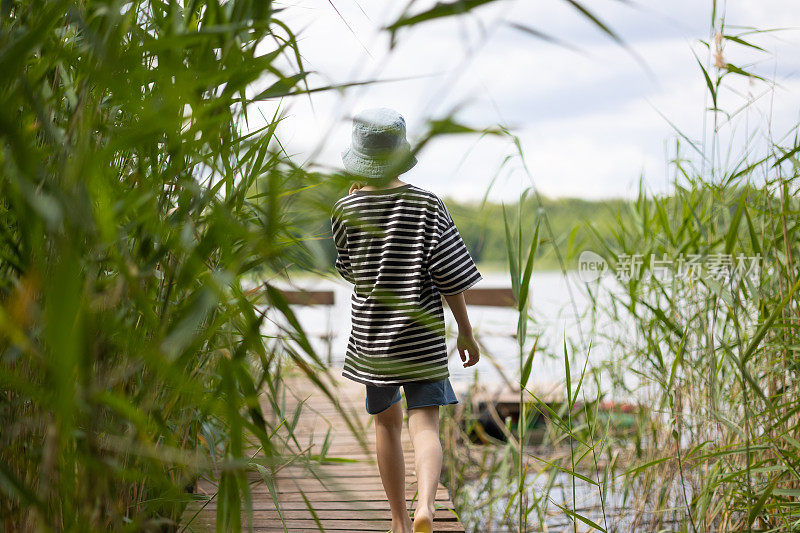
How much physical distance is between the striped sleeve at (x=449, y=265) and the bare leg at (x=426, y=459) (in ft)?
1.05

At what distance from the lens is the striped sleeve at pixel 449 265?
1.76 m

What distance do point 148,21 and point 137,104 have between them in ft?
1.39

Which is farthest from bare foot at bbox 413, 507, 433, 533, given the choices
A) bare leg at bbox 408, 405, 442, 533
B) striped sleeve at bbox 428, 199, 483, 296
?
striped sleeve at bbox 428, 199, 483, 296

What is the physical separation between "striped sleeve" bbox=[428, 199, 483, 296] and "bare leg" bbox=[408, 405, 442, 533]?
32 centimetres

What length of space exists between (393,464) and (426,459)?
84mm

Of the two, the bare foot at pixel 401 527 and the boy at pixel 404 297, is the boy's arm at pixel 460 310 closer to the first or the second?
the boy at pixel 404 297

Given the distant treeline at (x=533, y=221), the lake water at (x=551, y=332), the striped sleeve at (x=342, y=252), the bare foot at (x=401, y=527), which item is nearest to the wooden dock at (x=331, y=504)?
the bare foot at (x=401, y=527)

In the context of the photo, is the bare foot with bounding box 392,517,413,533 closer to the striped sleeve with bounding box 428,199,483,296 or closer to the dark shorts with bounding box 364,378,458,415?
the dark shorts with bounding box 364,378,458,415

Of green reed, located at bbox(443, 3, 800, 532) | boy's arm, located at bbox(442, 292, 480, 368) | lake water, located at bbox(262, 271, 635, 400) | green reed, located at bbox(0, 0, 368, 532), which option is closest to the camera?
green reed, located at bbox(0, 0, 368, 532)

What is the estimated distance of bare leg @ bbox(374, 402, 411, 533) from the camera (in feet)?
5.58

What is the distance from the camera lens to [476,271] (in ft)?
5.80

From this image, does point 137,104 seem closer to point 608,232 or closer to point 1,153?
point 1,153

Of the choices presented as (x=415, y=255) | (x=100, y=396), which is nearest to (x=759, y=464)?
(x=415, y=255)

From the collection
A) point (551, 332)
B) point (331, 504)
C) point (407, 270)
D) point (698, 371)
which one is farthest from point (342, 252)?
point (551, 332)
